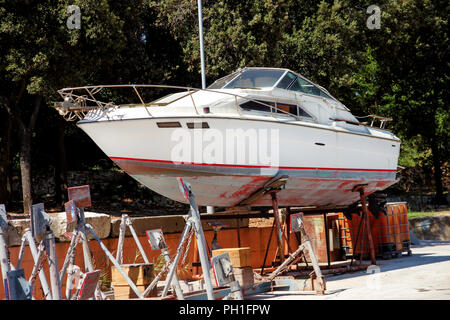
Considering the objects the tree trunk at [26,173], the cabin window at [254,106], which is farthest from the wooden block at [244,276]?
the tree trunk at [26,173]

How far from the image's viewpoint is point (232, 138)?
1084cm

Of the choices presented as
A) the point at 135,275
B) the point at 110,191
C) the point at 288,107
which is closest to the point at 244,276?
the point at 135,275

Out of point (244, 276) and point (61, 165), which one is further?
point (61, 165)

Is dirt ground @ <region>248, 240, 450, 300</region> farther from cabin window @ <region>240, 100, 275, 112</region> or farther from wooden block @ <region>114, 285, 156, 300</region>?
cabin window @ <region>240, 100, 275, 112</region>

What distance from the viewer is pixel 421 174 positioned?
1602 inches

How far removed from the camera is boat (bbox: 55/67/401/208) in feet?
35.0

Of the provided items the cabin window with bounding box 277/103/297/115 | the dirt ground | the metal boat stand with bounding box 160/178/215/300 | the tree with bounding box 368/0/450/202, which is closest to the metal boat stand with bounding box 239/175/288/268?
the dirt ground

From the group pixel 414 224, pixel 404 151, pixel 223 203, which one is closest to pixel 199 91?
pixel 223 203

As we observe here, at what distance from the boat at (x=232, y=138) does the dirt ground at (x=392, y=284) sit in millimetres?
2209

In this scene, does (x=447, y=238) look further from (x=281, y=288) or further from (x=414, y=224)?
(x=281, y=288)

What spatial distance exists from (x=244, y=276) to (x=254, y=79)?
191 inches

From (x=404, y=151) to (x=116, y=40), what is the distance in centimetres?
1964

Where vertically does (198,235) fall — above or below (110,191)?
below

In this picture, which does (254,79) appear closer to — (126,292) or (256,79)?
(256,79)
